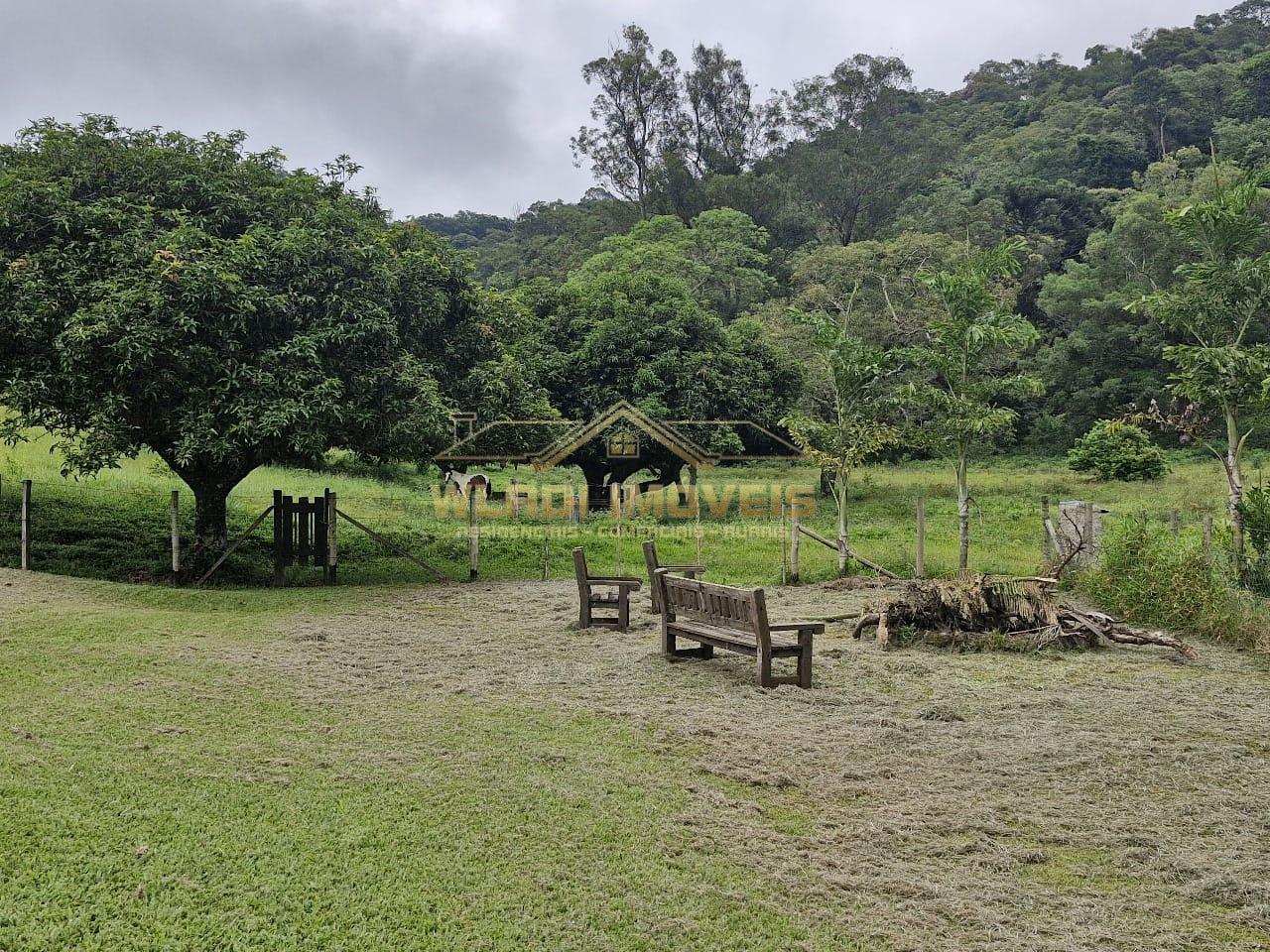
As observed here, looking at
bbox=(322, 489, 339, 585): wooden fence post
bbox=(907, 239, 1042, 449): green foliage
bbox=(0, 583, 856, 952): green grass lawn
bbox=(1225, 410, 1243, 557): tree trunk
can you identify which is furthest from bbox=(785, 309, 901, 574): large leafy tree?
bbox=(0, 583, 856, 952): green grass lawn

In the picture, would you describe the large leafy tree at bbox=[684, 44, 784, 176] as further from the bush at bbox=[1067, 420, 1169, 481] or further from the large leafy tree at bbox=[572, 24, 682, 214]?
the bush at bbox=[1067, 420, 1169, 481]

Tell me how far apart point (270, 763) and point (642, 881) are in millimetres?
2722

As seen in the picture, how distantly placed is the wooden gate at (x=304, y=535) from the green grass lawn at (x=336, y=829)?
700 centimetres

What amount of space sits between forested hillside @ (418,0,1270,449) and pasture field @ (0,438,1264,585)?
767 centimetres

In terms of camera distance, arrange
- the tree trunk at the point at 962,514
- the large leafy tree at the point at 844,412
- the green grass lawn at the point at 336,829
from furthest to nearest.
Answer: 1. the large leafy tree at the point at 844,412
2. the tree trunk at the point at 962,514
3. the green grass lawn at the point at 336,829

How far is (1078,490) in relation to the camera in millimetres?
26688

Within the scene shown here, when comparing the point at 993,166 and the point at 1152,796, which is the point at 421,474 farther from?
the point at 993,166

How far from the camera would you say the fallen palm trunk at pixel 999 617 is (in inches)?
407

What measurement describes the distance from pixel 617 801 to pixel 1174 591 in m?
8.31

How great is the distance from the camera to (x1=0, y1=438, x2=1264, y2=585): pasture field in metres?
16.2

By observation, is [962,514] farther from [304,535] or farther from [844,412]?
[304,535]

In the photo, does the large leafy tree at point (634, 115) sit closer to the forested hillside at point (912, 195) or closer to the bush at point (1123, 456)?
the forested hillside at point (912, 195)

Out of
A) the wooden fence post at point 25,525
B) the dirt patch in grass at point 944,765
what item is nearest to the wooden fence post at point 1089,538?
the dirt patch in grass at point 944,765

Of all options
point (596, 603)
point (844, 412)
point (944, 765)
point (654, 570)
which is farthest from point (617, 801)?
point (844, 412)
